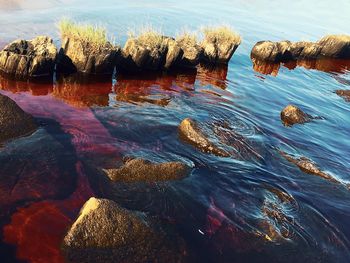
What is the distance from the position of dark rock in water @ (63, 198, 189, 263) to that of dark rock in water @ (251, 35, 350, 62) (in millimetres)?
19557

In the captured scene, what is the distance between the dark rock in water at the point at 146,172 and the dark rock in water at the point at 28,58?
7.46 metres

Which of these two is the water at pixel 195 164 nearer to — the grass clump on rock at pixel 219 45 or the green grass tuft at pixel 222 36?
the grass clump on rock at pixel 219 45

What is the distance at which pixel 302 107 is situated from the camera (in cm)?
1675

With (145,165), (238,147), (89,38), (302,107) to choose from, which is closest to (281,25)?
(302,107)

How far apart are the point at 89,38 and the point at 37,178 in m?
8.74

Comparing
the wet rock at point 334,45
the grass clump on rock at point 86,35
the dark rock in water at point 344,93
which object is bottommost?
the dark rock in water at point 344,93

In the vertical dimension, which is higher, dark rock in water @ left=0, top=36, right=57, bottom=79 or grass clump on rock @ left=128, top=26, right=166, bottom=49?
grass clump on rock @ left=128, top=26, right=166, bottom=49

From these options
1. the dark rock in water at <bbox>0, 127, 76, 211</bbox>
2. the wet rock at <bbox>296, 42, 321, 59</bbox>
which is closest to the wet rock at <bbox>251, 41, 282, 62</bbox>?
the wet rock at <bbox>296, 42, 321, 59</bbox>

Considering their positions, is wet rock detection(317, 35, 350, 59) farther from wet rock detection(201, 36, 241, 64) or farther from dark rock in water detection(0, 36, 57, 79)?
dark rock in water detection(0, 36, 57, 79)

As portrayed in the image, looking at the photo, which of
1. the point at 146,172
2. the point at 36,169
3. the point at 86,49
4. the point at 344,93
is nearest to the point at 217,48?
the point at 344,93

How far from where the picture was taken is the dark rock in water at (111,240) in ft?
21.6

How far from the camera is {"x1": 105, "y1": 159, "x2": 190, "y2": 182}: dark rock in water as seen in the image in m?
9.02

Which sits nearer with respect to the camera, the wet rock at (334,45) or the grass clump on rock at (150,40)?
the grass clump on rock at (150,40)

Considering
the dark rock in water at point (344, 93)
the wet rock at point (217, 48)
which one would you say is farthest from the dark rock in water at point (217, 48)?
the dark rock in water at point (344, 93)
